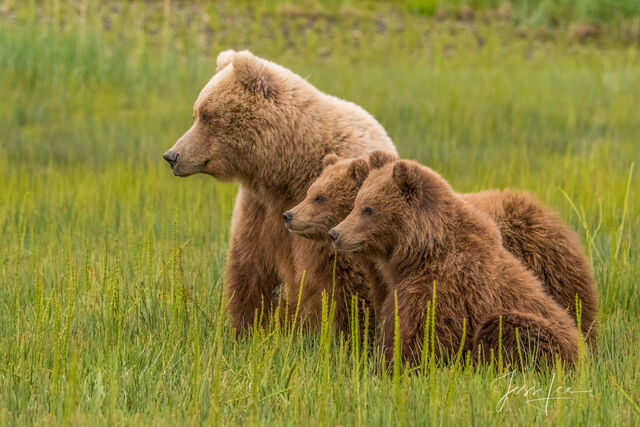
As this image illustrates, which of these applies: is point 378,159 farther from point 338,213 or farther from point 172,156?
point 172,156

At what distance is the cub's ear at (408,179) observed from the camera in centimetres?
414

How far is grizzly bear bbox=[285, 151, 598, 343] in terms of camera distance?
4414mm

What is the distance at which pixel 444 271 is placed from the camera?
4137 mm

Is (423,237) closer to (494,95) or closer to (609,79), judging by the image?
(494,95)

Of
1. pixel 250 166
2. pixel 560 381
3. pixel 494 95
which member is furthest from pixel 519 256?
pixel 494 95

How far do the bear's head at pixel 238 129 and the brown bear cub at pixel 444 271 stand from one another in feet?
2.44

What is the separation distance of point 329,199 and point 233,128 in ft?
2.54

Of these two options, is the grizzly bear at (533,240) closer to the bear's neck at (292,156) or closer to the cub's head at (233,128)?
the bear's neck at (292,156)

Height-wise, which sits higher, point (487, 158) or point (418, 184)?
point (418, 184)

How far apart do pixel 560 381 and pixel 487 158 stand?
6417mm

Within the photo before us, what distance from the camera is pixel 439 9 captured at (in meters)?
18.5

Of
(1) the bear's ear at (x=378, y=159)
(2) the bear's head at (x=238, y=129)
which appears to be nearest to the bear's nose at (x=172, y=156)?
(2) the bear's head at (x=238, y=129)
